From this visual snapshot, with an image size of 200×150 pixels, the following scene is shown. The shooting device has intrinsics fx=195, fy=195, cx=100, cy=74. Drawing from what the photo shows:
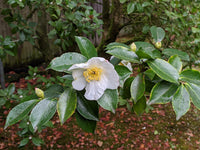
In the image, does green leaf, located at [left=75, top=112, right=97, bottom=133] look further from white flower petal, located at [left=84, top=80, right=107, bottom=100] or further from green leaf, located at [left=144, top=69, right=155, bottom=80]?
green leaf, located at [left=144, top=69, right=155, bottom=80]

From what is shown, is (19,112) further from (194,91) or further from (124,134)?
(124,134)

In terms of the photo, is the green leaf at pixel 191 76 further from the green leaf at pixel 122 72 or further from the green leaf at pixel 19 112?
the green leaf at pixel 19 112

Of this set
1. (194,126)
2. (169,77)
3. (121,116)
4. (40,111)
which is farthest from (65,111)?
(194,126)

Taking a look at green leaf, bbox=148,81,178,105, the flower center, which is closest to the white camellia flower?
the flower center

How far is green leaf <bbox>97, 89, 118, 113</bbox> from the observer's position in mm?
508

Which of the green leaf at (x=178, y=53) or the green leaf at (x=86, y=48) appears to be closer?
the green leaf at (x=86, y=48)

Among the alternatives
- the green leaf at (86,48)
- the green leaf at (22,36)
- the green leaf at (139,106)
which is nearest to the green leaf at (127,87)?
the green leaf at (139,106)

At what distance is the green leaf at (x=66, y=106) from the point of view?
51 cm

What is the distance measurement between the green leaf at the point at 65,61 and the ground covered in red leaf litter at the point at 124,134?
1796 mm

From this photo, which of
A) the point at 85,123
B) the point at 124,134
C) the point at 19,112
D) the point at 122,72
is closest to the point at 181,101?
the point at 122,72

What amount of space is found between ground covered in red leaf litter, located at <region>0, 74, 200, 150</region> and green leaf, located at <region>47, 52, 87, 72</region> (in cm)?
180

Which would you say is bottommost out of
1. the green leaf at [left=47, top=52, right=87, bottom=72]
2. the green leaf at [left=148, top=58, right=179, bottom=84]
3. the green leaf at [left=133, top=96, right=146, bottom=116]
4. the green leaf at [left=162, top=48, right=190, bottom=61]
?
the green leaf at [left=133, top=96, right=146, bottom=116]

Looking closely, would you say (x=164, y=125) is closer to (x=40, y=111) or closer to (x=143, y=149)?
(x=143, y=149)

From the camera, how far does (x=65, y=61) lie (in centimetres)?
54
